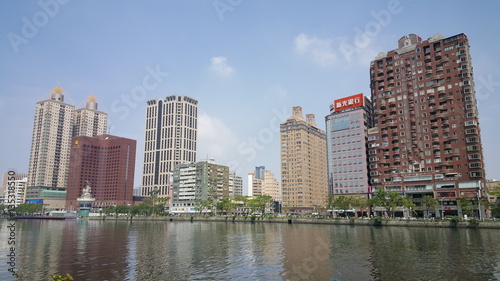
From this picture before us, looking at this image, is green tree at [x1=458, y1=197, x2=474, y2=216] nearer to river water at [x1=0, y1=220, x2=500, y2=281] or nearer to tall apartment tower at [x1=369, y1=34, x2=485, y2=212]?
tall apartment tower at [x1=369, y1=34, x2=485, y2=212]

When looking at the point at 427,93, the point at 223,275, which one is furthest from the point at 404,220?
the point at 223,275

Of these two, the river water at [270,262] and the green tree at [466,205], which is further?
the green tree at [466,205]

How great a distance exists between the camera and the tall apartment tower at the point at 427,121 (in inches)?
6260

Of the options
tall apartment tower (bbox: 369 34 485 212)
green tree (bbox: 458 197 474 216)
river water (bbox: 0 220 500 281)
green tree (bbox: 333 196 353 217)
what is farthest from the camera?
green tree (bbox: 333 196 353 217)

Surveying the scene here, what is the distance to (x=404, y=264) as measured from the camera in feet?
171

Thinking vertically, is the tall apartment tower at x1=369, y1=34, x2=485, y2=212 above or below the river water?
above

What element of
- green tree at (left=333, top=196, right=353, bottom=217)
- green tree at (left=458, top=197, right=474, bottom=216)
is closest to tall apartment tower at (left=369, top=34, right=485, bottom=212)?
green tree at (left=458, top=197, right=474, bottom=216)

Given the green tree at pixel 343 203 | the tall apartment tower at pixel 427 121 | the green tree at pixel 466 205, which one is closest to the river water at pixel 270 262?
the green tree at pixel 466 205

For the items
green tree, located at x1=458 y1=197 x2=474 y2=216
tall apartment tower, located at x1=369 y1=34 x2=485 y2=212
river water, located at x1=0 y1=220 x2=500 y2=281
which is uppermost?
tall apartment tower, located at x1=369 y1=34 x2=485 y2=212

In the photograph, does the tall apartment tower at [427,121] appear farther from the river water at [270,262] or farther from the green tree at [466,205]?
the river water at [270,262]

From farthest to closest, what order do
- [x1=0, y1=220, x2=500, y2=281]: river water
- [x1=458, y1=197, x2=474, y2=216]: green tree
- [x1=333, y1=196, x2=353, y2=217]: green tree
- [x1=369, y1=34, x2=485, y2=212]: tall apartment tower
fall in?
[x1=333, y1=196, x2=353, y2=217]: green tree, [x1=369, y1=34, x2=485, y2=212]: tall apartment tower, [x1=458, y1=197, x2=474, y2=216]: green tree, [x1=0, y1=220, x2=500, y2=281]: river water

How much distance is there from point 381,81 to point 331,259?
522 ft

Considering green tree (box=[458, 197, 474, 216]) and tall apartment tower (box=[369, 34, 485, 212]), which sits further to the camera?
tall apartment tower (box=[369, 34, 485, 212])

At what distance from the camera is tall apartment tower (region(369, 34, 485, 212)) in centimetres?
15900
